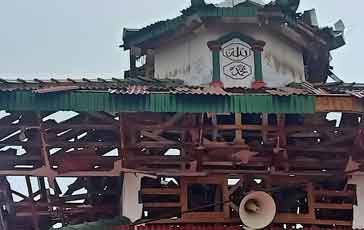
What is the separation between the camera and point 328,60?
2047cm

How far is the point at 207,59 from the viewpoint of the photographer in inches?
735

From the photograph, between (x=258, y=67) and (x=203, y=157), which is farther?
(x=258, y=67)

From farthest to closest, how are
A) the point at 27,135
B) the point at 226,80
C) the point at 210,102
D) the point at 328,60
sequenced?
the point at 328,60
the point at 226,80
the point at 27,135
the point at 210,102

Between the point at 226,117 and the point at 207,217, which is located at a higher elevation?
the point at 226,117

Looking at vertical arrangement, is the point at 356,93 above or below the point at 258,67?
below

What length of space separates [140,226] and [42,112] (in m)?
3.13

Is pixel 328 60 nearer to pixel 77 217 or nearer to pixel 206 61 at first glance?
pixel 206 61

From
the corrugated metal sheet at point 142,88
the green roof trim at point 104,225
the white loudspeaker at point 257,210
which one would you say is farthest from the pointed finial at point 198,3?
the green roof trim at point 104,225

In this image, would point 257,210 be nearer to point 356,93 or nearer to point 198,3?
point 356,93

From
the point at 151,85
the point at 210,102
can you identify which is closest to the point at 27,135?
the point at 151,85

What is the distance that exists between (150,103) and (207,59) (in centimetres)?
356

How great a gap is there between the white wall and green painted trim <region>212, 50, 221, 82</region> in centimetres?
15

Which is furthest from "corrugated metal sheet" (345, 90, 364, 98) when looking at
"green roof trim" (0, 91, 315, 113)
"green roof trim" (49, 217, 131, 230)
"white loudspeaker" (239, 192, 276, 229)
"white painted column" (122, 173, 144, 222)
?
"green roof trim" (49, 217, 131, 230)

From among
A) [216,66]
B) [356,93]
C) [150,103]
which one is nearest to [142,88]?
[150,103]
